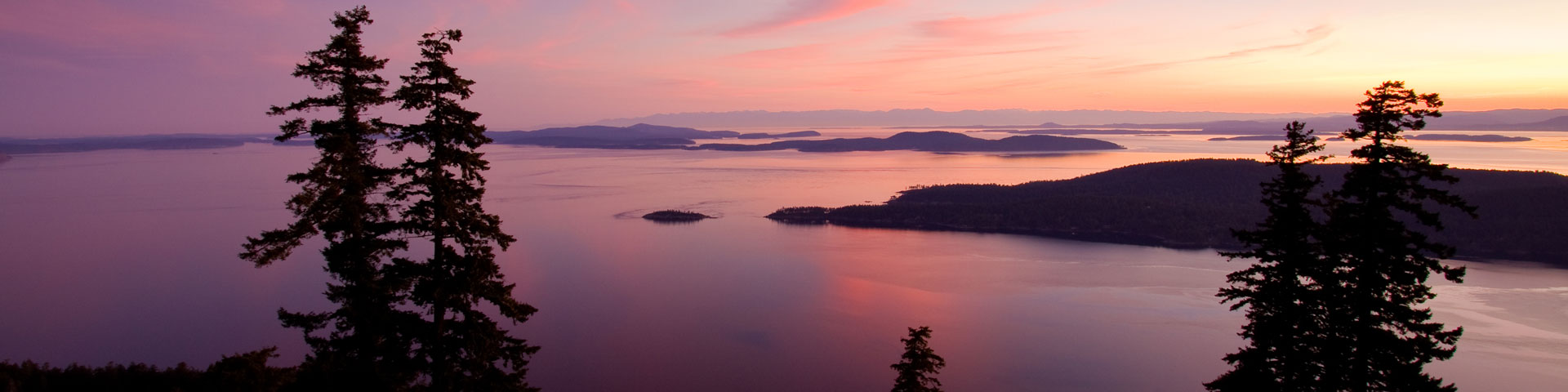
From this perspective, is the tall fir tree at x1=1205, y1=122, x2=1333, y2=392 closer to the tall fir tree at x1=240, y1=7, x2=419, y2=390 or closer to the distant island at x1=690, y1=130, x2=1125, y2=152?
the tall fir tree at x1=240, y1=7, x2=419, y2=390

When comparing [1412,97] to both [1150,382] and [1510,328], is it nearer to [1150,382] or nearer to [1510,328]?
[1150,382]

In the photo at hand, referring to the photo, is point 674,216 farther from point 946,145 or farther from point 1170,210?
point 946,145

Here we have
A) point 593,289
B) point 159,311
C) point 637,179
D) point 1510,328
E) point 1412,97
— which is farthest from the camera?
point 637,179

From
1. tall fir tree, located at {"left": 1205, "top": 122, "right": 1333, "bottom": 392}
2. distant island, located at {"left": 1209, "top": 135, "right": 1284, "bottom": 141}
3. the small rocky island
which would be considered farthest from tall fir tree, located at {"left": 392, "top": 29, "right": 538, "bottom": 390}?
distant island, located at {"left": 1209, "top": 135, "right": 1284, "bottom": 141}

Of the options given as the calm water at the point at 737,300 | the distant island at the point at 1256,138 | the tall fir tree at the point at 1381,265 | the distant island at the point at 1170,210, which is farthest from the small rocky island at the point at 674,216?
the distant island at the point at 1256,138

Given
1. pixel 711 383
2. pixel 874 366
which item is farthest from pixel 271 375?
pixel 874 366

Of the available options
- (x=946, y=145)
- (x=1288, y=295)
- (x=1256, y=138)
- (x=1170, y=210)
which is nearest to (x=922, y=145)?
(x=946, y=145)

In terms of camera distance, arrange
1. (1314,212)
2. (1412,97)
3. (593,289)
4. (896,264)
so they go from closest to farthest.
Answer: (1412,97), (593,289), (896,264), (1314,212)
